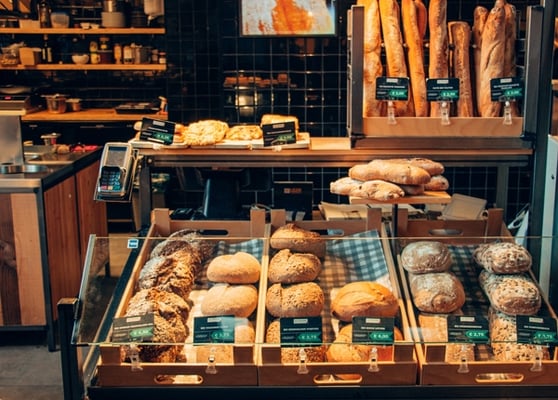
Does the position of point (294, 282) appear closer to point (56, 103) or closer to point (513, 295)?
point (513, 295)

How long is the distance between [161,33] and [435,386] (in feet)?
17.0

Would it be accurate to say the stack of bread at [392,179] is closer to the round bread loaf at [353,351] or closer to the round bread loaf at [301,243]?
the round bread loaf at [301,243]

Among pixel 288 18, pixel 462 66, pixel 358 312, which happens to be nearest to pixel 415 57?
pixel 462 66

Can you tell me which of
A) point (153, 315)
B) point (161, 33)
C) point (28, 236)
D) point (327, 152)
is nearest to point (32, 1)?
point (161, 33)

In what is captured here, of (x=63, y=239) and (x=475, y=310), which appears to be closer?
(x=475, y=310)

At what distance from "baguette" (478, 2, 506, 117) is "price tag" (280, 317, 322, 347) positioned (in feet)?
3.31

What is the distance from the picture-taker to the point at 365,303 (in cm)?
207

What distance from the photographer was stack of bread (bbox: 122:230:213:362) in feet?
6.54

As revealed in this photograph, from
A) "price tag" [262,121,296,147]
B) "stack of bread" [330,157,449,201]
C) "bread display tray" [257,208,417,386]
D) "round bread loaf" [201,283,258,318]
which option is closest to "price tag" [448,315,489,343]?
"bread display tray" [257,208,417,386]

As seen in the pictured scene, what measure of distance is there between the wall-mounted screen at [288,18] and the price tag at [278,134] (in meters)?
2.74

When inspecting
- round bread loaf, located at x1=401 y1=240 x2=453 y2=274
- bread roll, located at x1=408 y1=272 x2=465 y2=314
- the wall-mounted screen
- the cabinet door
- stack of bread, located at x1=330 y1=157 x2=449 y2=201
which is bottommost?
the cabinet door

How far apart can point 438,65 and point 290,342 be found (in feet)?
3.71

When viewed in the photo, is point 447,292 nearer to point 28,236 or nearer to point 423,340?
point 423,340

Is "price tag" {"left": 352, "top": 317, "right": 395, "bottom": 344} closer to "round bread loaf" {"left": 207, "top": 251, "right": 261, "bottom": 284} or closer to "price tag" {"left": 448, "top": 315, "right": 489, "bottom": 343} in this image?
"price tag" {"left": 448, "top": 315, "right": 489, "bottom": 343}
